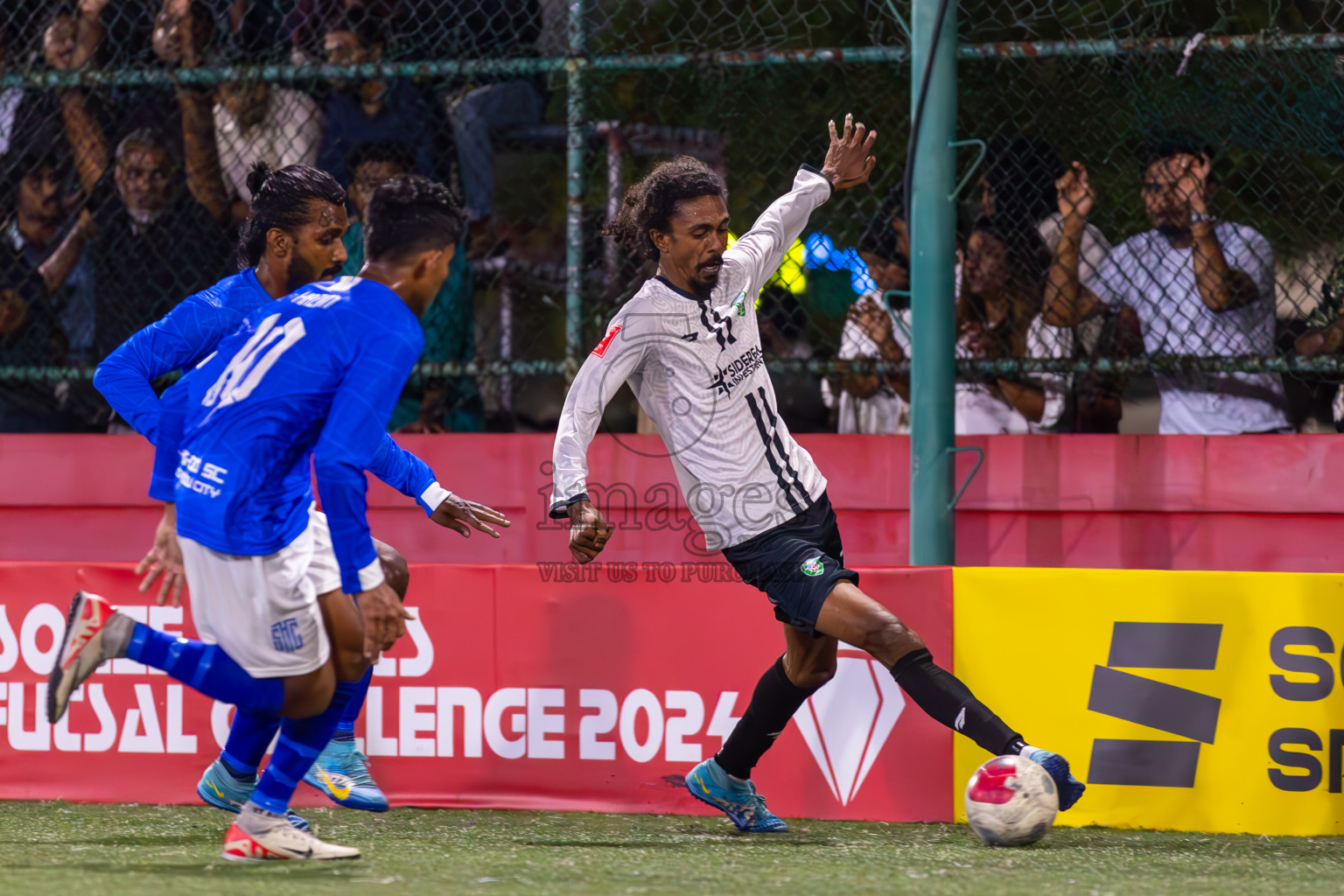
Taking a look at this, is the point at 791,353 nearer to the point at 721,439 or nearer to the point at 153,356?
the point at 721,439

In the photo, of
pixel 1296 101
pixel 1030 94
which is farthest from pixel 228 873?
pixel 1296 101

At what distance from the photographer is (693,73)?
6.47m

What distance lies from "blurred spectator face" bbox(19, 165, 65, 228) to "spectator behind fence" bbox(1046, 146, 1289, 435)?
4.51 meters

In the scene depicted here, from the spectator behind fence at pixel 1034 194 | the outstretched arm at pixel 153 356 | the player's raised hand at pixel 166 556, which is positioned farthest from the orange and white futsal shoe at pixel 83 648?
the spectator behind fence at pixel 1034 194

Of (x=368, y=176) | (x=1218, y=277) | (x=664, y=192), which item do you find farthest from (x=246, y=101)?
(x=1218, y=277)

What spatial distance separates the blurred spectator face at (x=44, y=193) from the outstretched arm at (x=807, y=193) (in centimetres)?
370

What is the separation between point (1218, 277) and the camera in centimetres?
600

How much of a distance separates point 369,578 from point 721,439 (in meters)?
1.41

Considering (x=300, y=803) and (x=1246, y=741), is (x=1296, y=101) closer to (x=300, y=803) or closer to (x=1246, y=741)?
(x=1246, y=741)

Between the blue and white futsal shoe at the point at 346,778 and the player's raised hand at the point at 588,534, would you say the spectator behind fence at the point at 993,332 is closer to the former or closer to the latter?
the player's raised hand at the point at 588,534

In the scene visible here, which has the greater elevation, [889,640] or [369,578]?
[369,578]

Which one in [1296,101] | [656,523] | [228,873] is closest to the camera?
[228,873]

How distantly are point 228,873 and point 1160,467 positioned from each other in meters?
3.99

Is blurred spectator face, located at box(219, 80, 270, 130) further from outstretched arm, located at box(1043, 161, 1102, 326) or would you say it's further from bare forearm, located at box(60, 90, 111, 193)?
outstretched arm, located at box(1043, 161, 1102, 326)
